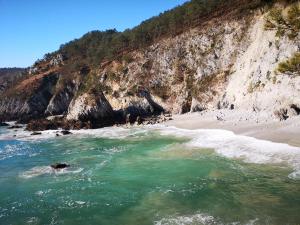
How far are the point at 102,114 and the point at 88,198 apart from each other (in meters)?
45.8

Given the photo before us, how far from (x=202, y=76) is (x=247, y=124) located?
27.5 m

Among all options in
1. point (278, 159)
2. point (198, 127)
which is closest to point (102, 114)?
point (198, 127)

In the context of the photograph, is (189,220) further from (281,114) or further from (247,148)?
(281,114)

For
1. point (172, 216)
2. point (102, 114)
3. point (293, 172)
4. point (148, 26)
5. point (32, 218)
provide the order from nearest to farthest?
point (172, 216) → point (32, 218) → point (293, 172) → point (102, 114) → point (148, 26)

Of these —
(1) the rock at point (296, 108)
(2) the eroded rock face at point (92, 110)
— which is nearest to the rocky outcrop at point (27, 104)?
(2) the eroded rock face at point (92, 110)

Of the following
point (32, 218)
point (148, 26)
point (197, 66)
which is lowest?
point (32, 218)

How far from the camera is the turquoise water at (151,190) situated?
19297 mm

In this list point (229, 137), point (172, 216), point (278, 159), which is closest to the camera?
point (172, 216)

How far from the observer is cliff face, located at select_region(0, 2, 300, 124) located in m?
47.9

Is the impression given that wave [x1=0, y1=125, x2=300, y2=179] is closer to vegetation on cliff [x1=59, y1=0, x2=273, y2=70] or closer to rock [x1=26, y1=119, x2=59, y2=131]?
rock [x1=26, y1=119, x2=59, y2=131]

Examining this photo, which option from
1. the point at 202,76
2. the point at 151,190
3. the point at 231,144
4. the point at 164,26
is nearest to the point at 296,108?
the point at 231,144

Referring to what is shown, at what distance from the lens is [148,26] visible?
306ft

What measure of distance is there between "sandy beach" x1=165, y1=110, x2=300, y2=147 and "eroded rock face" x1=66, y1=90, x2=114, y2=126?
582 inches

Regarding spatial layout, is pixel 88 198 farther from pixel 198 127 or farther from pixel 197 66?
pixel 197 66
